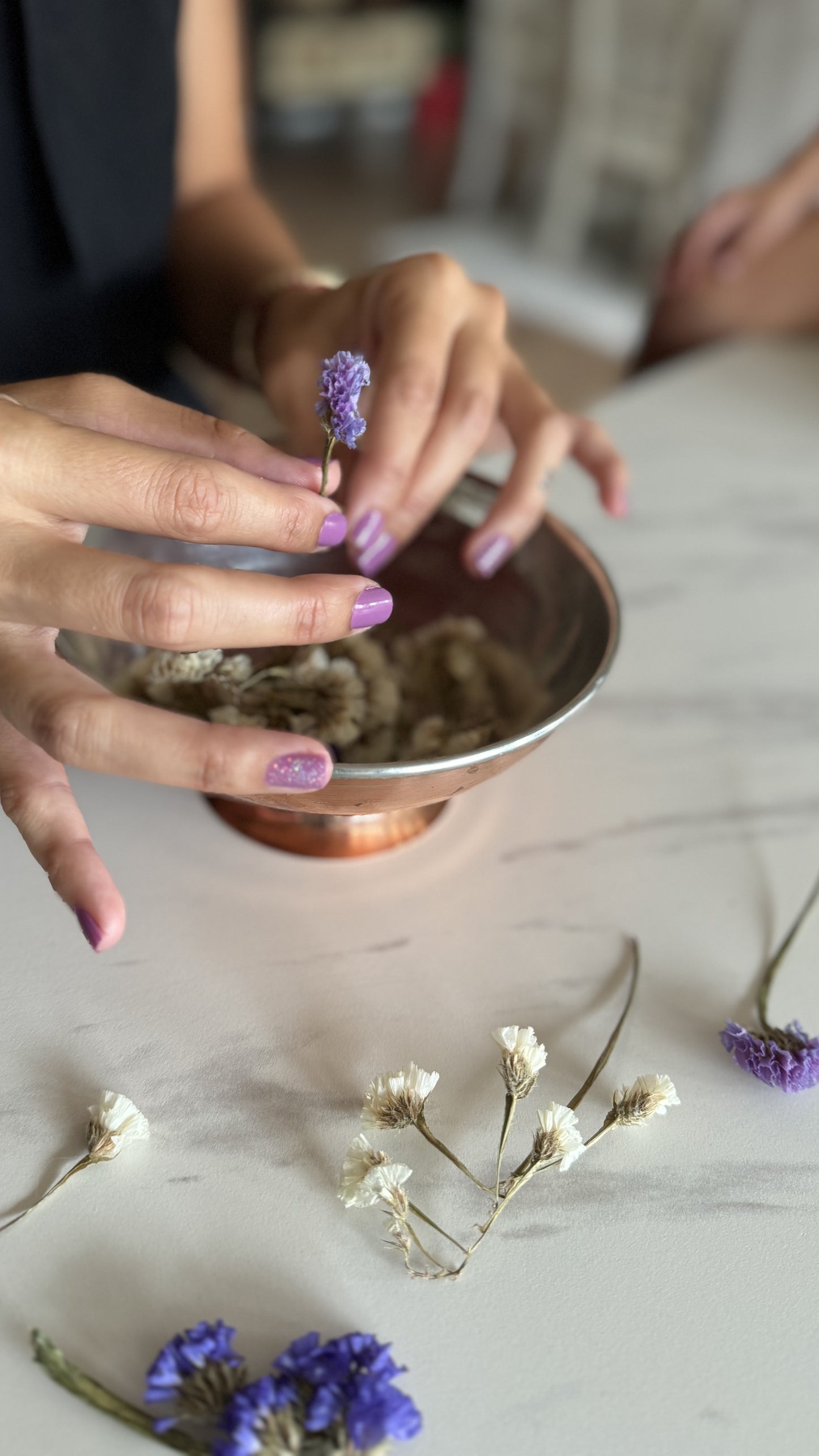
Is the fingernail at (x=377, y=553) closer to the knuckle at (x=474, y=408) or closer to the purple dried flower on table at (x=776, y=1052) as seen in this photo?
the knuckle at (x=474, y=408)

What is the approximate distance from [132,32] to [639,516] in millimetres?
541

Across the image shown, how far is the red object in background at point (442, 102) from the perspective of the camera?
11.1 feet

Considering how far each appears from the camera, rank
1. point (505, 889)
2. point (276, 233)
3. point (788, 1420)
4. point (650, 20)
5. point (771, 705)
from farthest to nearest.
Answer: point (650, 20) < point (276, 233) < point (771, 705) < point (505, 889) < point (788, 1420)

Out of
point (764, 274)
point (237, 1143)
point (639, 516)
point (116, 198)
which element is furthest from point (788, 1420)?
point (764, 274)

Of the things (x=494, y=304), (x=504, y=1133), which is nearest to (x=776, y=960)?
(x=504, y=1133)

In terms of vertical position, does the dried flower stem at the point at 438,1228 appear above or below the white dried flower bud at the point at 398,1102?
below

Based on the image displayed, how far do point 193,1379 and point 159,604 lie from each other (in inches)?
9.9

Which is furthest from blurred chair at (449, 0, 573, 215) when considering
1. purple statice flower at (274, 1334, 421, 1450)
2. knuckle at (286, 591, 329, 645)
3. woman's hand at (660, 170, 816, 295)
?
purple statice flower at (274, 1334, 421, 1450)

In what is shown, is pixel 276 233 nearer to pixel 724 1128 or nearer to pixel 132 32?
pixel 132 32

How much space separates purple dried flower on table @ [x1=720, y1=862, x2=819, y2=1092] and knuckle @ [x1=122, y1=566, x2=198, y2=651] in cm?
28

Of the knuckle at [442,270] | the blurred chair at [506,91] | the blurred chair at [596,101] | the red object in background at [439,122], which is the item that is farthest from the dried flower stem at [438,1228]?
the red object in background at [439,122]

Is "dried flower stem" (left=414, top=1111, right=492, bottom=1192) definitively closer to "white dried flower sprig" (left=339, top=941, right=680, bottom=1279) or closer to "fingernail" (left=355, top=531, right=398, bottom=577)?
"white dried flower sprig" (left=339, top=941, right=680, bottom=1279)

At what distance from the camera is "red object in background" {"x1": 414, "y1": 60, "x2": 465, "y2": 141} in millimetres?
3396

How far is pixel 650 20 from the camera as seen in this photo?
197 centimetres
